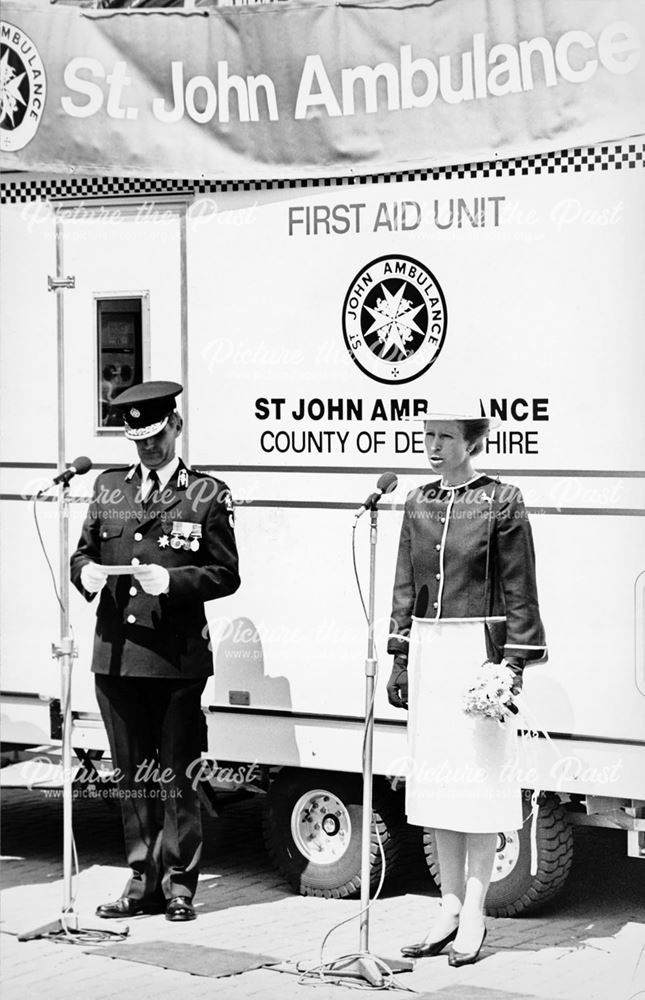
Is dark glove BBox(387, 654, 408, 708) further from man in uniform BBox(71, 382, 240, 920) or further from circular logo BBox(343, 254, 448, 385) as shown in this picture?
circular logo BBox(343, 254, 448, 385)

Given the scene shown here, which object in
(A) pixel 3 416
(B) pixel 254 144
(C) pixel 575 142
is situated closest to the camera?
(C) pixel 575 142

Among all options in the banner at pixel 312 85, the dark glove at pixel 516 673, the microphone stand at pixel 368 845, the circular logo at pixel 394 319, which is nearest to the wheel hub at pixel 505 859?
the microphone stand at pixel 368 845

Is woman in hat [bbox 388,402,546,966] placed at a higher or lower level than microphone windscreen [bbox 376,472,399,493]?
lower

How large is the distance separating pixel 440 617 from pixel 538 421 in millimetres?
823

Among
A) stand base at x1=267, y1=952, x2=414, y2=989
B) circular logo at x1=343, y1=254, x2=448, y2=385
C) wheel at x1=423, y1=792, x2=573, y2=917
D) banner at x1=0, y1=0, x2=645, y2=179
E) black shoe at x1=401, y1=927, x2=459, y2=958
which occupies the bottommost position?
stand base at x1=267, y1=952, x2=414, y2=989

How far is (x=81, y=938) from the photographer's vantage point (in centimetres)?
750

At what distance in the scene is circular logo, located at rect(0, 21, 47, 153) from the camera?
7738mm

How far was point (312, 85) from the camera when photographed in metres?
7.37

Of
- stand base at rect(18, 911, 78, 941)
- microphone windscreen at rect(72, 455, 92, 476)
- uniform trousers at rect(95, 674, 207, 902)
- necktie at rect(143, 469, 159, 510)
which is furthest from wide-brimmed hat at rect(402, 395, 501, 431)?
stand base at rect(18, 911, 78, 941)

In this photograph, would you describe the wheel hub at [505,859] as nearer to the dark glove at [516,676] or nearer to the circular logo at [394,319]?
the dark glove at [516,676]

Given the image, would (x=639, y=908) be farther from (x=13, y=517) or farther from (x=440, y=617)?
(x=13, y=517)

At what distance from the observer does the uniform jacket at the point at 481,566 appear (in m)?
7.07

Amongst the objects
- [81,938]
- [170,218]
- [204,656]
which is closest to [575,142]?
[170,218]

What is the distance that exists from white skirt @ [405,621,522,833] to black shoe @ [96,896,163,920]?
Result: 1224 millimetres
